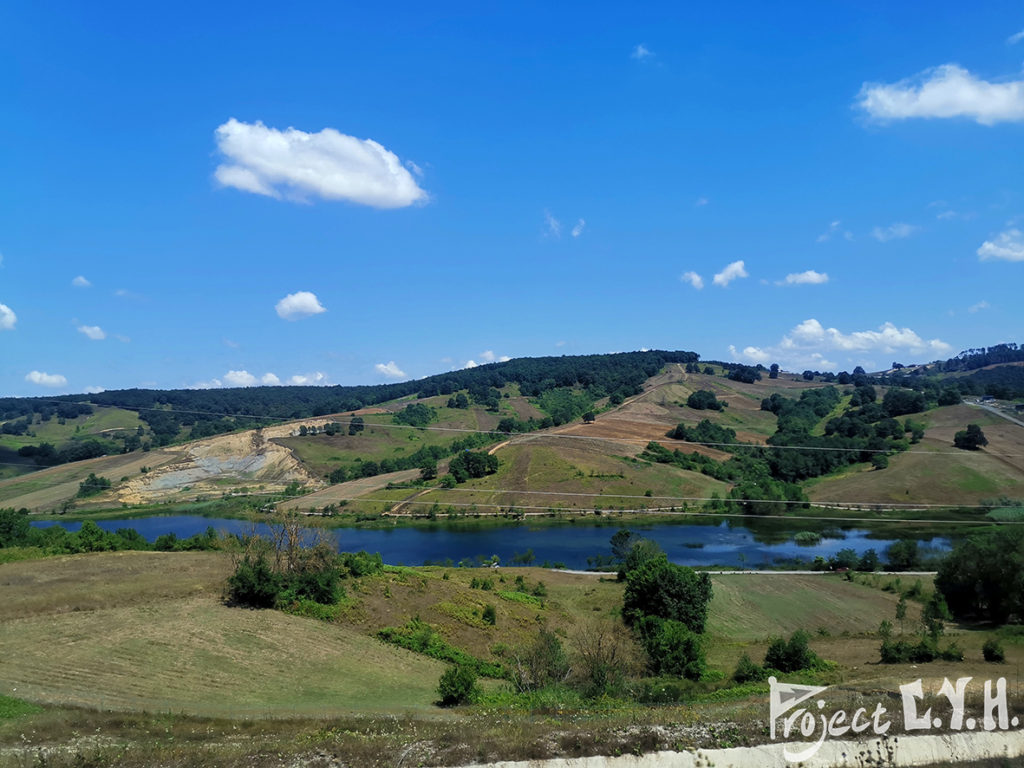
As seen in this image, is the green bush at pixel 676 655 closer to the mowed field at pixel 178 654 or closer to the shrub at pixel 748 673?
the shrub at pixel 748 673

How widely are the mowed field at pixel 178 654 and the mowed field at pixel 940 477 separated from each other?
68.9m

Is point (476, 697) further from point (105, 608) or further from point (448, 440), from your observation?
point (448, 440)

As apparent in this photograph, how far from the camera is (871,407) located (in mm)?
119000

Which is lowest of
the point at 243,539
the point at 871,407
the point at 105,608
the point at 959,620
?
the point at 959,620

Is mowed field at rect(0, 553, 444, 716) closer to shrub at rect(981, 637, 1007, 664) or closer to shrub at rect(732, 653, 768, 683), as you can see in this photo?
shrub at rect(732, 653, 768, 683)

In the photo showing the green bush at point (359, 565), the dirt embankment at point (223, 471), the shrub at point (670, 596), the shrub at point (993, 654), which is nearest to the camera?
the shrub at point (993, 654)

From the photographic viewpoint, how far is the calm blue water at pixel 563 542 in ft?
198

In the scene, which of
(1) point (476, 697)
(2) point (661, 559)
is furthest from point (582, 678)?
(2) point (661, 559)

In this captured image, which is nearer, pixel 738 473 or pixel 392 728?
pixel 392 728

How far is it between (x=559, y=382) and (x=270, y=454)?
96.7 m

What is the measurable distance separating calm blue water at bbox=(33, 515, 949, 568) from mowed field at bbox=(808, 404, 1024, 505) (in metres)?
8.49

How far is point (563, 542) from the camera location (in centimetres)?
6838

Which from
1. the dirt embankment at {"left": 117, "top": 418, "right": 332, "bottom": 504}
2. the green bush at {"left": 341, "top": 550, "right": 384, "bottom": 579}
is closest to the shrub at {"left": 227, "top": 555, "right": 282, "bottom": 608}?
the green bush at {"left": 341, "top": 550, "right": 384, "bottom": 579}

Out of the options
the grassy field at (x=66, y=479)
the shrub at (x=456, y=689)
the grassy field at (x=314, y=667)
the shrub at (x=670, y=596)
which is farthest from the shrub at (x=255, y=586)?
the grassy field at (x=66, y=479)
